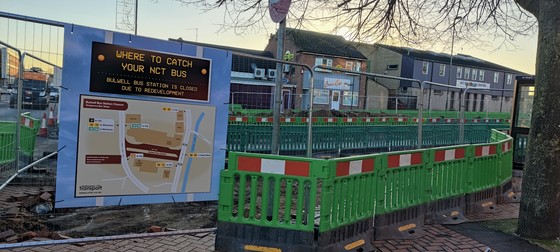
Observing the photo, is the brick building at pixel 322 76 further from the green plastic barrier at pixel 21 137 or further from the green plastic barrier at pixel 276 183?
the green plastic barrier at pixel 21 137

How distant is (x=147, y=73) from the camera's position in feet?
14.7

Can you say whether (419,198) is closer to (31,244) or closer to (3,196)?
(31,244)

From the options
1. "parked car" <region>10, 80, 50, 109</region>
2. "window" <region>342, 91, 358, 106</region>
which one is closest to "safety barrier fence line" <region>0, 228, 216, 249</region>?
"parked car" <region>10, 80, 50, 109</region>

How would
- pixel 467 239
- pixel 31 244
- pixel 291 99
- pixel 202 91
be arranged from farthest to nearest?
pixel 291 99 → pixel 467 239 → pixel 202 91 → pixel 31 244

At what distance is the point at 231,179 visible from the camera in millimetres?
4535

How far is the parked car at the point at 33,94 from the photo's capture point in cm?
657

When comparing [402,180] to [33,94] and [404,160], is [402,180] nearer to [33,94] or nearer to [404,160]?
[404,160]

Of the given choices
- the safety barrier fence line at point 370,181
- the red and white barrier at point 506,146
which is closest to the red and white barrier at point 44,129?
the safety barrier fence line at point 370,181

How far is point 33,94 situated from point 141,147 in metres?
3.62

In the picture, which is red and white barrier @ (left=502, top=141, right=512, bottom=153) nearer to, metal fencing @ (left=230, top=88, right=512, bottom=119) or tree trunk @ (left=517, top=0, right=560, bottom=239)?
tree trunk @ (left=517, top=0, right=560, bottom=239)

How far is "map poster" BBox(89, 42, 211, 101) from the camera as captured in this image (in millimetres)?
4246

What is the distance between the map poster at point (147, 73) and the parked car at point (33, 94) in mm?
2974

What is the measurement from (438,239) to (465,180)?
1.65 metres

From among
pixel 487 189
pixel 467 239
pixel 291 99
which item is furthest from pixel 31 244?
pixel 291 99
